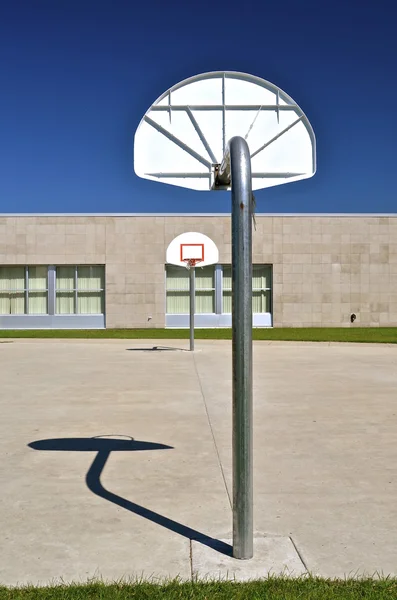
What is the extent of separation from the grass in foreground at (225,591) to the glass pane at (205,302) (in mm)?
31734

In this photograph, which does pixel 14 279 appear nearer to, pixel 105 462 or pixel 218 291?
pixel 218 291

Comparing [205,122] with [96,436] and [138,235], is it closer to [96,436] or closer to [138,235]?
[96,436]

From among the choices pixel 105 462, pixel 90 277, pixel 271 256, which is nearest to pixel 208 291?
pixel 271 256

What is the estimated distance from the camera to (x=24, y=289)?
35.7 m

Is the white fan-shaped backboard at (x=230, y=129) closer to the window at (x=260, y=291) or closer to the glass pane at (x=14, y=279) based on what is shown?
the window at (x=260, y=291)

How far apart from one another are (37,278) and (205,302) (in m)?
8.98

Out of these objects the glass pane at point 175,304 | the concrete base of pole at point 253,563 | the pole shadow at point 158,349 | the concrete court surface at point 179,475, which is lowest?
the pole shadow at point 158,349

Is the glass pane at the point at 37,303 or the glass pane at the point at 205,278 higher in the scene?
the glass pane at the point at 205,278

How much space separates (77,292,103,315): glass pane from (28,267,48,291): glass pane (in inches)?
79.7

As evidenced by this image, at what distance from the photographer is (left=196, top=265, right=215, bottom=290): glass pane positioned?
35.3 metres

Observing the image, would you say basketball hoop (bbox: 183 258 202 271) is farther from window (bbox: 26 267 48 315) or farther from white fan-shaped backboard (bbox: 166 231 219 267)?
window (bbox: 26 267 48 315)

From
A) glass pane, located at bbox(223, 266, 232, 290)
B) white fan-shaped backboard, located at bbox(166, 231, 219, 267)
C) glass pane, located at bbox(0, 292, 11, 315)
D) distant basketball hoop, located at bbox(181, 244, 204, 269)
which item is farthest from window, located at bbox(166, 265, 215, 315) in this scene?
distant basketball hoop, located at bbox(181, 244, 204, 269)

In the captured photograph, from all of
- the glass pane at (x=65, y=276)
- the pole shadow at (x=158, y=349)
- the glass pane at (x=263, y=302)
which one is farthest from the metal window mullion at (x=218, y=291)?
the pole shadow at (x=158, y=349)

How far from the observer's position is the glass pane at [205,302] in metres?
35.4
